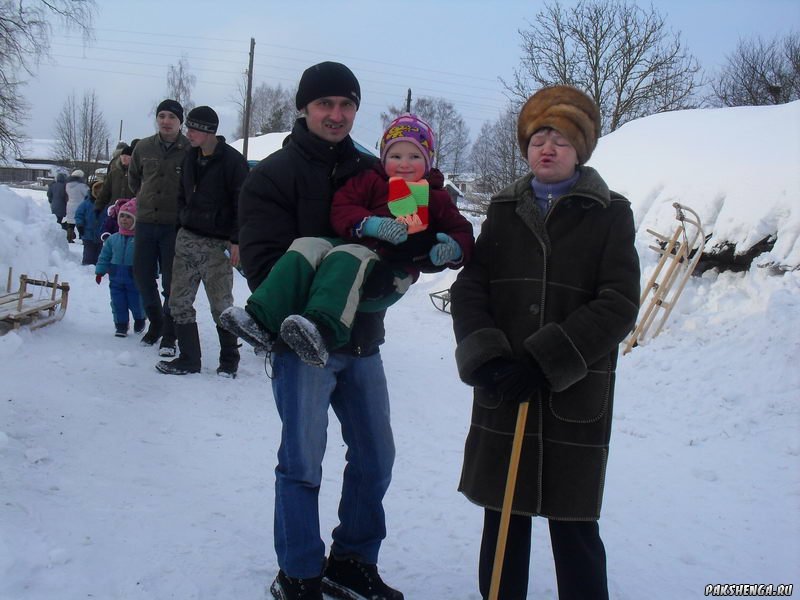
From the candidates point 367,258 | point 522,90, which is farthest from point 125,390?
point 522,90

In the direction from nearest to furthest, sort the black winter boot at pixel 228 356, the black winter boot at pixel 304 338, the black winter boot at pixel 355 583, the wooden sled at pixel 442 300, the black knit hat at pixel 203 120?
the black winter boot at pixel 304 338
the black winter boot at pixel 355 583
the black knit hat at pixel 203 120
the black winter boot at pixel 228 356
the wooden sled at pixel 442 300

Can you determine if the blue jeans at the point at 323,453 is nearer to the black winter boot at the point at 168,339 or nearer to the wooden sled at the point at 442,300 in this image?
the black winter boot at the point at 168,339

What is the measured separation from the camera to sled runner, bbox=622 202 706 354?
7.78 m

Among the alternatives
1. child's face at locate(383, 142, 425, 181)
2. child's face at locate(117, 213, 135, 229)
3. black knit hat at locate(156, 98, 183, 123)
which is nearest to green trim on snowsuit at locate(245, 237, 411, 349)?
child's face at locate(383, 142, 425, 181)

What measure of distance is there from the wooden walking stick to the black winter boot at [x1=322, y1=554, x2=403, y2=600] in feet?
1.59

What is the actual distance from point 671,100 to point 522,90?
18.2 feet

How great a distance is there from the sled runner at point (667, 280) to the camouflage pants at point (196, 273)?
473 centimetres

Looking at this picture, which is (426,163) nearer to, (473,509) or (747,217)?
(473,509)

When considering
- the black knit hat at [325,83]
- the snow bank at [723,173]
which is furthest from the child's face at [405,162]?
the snow bank at [723,173]

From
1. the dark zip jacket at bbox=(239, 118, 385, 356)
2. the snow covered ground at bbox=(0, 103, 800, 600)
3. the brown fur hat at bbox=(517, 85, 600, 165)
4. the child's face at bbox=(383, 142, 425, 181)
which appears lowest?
the snow covered ground at bbox=(0, 103, 800, 600)

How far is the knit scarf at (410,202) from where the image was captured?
8.00 ft

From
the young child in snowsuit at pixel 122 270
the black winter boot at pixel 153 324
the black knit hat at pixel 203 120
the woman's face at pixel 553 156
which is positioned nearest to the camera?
the woman's face at pixel 553 156

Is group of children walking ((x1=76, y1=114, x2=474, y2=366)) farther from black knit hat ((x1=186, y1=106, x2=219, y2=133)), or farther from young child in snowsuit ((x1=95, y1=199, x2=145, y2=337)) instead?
young child in snowsuit ((x1=95, y1=199, x2=145, y2=337))

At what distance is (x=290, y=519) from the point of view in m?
2.41
